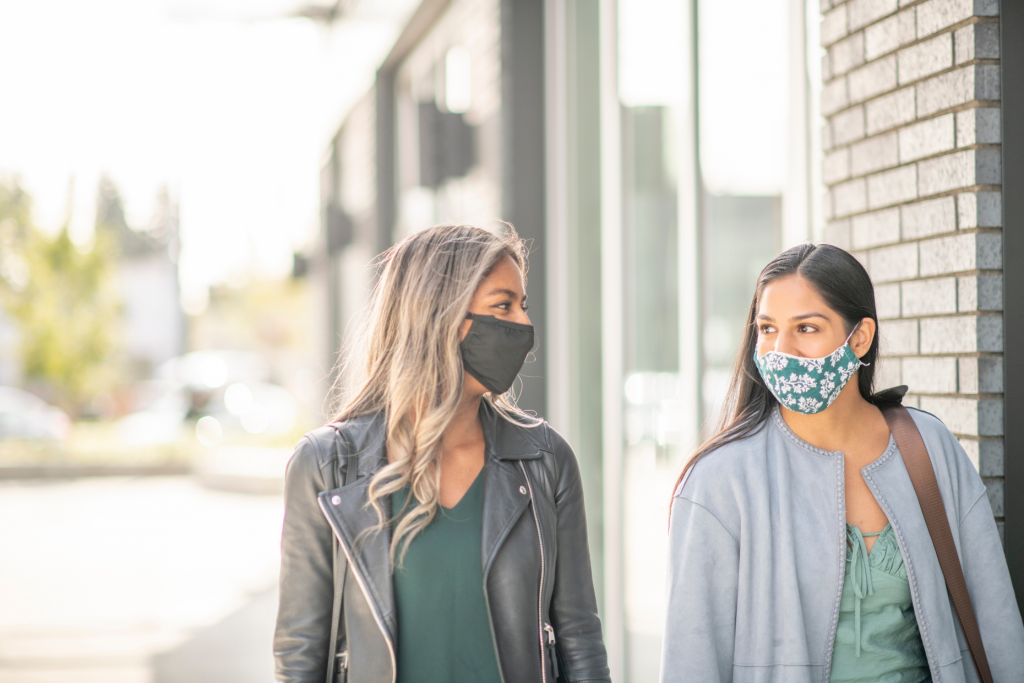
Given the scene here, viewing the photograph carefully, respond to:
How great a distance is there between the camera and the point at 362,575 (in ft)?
7.04

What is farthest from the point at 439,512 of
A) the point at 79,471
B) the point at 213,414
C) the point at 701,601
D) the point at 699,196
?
the point at 213,414

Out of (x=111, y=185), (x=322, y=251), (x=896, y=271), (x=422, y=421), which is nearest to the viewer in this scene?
(x=422, y=421)

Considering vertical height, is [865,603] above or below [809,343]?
below

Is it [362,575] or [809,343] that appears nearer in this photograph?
[362,575]

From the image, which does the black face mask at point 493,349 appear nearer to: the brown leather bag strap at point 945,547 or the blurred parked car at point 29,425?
the brown leather bag strap at point 945,547

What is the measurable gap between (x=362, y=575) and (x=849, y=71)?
7.98 feet

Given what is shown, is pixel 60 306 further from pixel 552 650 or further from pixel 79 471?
pixel 552 650

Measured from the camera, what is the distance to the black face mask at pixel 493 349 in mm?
2330

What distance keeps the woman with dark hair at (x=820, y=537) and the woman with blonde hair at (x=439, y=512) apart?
31 centimetres

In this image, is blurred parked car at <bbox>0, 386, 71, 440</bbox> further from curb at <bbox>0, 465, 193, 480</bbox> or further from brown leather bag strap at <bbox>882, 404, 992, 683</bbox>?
brown leather bag strap at <bbox>882, 404, 992, 683</bbox>

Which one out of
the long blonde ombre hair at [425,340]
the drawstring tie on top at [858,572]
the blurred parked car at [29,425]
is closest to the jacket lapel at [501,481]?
the long blonde ombre hair at [425,340]

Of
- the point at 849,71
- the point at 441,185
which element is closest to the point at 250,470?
the point at 441,185

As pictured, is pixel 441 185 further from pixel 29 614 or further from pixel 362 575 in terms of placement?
pixel 362 575

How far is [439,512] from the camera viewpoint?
2.26m
